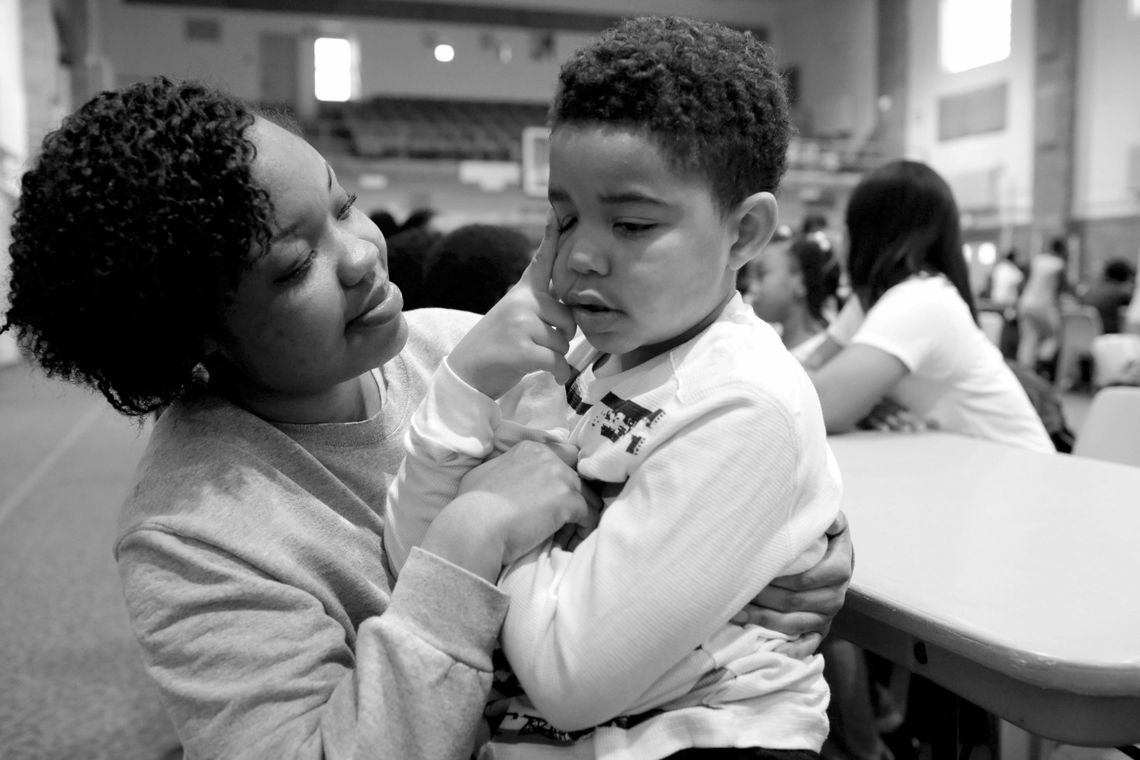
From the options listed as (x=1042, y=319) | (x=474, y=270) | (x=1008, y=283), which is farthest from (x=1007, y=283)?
(x=474, y=270)

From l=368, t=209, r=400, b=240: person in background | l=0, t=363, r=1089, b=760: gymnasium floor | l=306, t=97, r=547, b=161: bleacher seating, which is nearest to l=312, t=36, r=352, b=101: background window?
l=306, t=97, r=547, b=161: bleacher seating

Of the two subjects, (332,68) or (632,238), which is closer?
(632,238)

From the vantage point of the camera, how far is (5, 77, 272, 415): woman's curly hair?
84cm

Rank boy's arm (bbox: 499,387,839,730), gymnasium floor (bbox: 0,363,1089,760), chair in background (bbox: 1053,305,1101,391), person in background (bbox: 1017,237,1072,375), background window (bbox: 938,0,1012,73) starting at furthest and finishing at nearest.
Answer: background window (bbox: 938,0,1012,73), person in background (bbox: 1017,237,1072,375), chair in background (bbox: 1053,305,1101,391), gymnasium floor (bbox: 0,363,1089,760), boy's arm (bbox: 499,387,839,730)

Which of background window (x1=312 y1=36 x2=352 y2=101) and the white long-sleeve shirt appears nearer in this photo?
the white long-sleeve shirt

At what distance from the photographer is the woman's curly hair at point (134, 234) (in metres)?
0.84

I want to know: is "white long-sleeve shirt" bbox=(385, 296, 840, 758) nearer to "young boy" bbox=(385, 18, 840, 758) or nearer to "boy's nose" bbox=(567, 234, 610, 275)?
"young boy" bbox=(385, 18, 840, 758)

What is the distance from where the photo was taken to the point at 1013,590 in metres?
0.99

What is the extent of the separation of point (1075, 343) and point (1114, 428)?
7022mm

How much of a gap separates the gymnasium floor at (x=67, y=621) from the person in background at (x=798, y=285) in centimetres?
221

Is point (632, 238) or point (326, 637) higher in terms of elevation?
point (632, 238)

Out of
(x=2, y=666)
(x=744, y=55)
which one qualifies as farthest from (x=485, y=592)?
(x=2, y=666)

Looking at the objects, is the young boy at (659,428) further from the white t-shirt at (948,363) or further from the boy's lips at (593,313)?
the white t-shirt at (948,363)

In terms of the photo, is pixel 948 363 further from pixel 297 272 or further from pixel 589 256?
pixel 297 272
